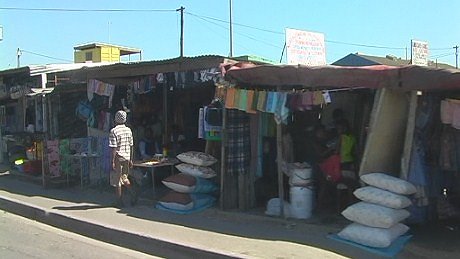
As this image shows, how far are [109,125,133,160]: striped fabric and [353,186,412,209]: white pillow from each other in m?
4.52

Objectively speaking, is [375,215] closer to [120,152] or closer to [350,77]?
[350,77]

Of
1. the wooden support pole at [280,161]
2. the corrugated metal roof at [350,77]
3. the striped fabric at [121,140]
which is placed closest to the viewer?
the corrugated metal roof at [350,77]

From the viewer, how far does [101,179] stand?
12875mm

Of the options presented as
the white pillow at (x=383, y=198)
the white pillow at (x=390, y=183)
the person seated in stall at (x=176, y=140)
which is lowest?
the white pillow at (x=383, y=198)

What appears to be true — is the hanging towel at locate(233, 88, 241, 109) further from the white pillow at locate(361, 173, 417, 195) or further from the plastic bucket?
the white pillow at locate(361, 173, 417, 195)

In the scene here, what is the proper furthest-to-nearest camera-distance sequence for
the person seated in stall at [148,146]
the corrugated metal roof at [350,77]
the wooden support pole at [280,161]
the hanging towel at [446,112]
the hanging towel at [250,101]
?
the person seated in stall at [148,146]
the hanging towel at [250,101]
the wooden support pole at [280,161]
the hanging towel at [446,112]
the corrugated metal roof at [350,77]

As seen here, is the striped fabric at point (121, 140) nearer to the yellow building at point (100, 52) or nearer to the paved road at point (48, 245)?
Answer: the paved road at point (48, 245)

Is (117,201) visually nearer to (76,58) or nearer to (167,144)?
(167,144)

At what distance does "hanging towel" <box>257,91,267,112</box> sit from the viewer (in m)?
8.71

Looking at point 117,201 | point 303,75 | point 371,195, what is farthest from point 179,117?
point 371,195

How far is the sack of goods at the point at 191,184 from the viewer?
31.9 feet

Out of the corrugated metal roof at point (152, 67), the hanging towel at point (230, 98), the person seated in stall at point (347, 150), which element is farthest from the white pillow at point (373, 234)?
the corrugated metal roof at point (152, 67)

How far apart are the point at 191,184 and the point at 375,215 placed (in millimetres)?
3577

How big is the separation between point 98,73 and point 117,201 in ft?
11.6
